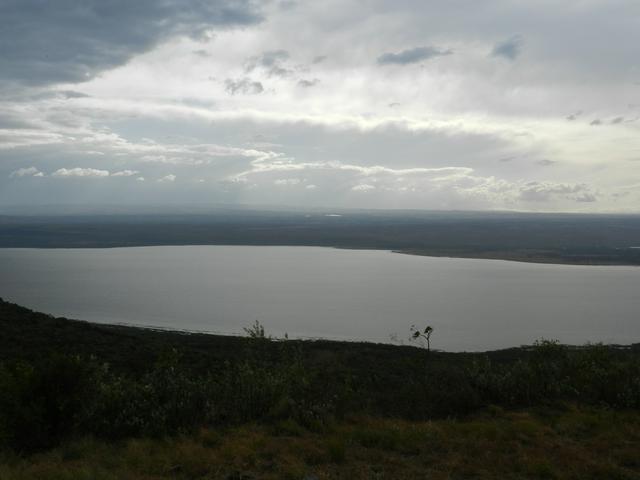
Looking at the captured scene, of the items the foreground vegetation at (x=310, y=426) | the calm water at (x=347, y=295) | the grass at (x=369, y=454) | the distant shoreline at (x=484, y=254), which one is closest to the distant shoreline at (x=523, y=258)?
the distant shoreline at (x=484, y=254)

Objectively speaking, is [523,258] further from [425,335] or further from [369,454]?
[369,454]

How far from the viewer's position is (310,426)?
30.3 feet

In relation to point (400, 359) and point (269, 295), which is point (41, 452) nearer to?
point (400, 359)

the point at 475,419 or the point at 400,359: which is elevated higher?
the point at 475,419

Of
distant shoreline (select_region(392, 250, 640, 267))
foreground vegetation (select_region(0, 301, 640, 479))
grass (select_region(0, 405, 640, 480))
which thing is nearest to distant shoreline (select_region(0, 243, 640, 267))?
distant shoreline (select_region(392, 250, 640, 267))

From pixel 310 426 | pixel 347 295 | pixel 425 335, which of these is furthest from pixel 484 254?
pixel 310 426

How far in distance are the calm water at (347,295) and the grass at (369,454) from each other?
3278cm

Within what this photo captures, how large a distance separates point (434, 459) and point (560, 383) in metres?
5.85

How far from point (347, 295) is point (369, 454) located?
194 ft

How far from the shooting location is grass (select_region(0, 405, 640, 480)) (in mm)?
6879

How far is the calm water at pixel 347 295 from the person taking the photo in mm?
48188

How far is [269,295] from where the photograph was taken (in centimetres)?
6694

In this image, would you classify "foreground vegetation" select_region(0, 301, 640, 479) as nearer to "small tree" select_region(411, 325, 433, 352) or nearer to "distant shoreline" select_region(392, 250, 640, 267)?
"small tree" select_region(411, 325, 433, 352)

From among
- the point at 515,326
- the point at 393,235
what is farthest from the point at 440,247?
the point at 515,326
